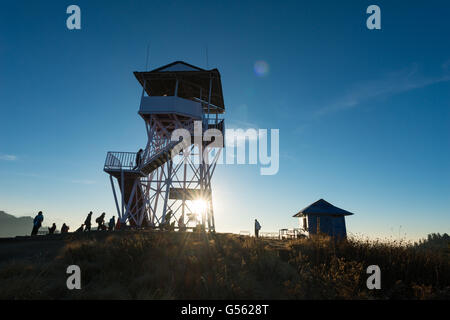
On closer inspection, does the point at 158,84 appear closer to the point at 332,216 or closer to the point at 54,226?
the point at 54,226

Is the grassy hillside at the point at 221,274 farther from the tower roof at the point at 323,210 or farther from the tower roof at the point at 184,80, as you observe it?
the tower roof at the point at 323,210

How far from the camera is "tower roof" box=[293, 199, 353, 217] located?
987 inches

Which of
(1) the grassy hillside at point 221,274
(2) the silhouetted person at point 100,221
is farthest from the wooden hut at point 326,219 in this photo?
(2) the silhouetted person at point 100,221

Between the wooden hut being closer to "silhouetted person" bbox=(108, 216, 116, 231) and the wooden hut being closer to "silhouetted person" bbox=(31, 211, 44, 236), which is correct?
"silhouetted person" bbox=(108, 216, 116, 231)

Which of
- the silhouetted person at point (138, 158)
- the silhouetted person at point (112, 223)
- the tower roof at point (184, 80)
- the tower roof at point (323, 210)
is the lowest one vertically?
the silhouetted person at point (112, 223)

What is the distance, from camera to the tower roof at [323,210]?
25062 millimetres

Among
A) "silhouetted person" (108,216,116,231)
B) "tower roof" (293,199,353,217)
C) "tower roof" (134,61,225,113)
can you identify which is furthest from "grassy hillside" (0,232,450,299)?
"tower roof" (293,199,353,217)

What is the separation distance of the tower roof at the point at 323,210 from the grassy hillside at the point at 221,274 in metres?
17.0

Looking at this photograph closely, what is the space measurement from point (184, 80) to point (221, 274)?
18.5 m

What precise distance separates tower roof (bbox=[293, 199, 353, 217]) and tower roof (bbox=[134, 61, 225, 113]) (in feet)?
48.1

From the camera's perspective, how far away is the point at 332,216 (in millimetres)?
25328
